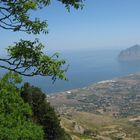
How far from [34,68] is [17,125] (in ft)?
45.6

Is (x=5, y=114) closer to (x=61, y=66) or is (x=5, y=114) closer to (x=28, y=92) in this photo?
(x=61, y=66)

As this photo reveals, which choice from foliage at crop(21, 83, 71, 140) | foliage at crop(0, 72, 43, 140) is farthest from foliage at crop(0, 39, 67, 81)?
foliage at crop(21, 83, 71, 140)

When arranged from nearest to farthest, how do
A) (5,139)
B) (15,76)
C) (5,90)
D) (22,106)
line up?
(15,76), (5,139), (5,90), (22,106)

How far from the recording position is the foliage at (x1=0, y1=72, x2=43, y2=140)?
1022 inches

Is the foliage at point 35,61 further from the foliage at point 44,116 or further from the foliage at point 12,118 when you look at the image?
the foliage at point 44,116

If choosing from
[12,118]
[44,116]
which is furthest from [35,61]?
[44,116]

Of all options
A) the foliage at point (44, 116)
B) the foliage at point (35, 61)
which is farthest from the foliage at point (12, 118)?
the foliage at point (44, 116)

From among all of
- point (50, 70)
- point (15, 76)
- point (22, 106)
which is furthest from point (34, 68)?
point (22, 106)

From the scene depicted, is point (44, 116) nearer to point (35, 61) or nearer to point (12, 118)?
point (12, 118)

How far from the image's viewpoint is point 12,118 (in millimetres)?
29750

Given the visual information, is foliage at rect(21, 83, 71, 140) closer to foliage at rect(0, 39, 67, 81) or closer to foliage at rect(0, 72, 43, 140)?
foliage at rect(0, 72, 43, 140)

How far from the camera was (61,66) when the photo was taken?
51.4ft

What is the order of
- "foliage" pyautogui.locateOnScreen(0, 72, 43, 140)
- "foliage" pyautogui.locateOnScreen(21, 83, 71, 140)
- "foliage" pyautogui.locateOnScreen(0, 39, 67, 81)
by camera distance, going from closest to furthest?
"foliage" pyautogui.locateOnScreen(0, 39, 67, 81) < "foliage" pyautogui.locateOnScreen(0, 72, 43, 140) < "foliage" pyautogui.locateOnScreen(21, 83, 71, 140)

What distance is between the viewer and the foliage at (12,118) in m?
26.0
